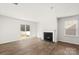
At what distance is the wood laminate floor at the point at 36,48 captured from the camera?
174cm

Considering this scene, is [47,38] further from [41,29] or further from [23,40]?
[23,40]

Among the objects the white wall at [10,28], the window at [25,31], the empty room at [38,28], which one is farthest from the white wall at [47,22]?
the window at [25,31]

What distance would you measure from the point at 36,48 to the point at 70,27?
0.90m

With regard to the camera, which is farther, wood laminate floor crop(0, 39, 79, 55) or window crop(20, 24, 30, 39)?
window crop(20, 24, 30, 39)

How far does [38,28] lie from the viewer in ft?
6.43

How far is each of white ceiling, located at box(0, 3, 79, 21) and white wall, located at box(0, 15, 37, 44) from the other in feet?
0.33

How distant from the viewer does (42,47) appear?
185 cm

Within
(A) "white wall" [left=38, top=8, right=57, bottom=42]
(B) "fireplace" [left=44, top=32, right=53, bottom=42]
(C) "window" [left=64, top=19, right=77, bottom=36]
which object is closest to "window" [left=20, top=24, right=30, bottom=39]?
(A) "white wall" [left=38, top=8, right=57, bottom=42]

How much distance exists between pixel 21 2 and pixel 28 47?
0.97 m

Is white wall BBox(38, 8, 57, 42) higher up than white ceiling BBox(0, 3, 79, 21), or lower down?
lower down

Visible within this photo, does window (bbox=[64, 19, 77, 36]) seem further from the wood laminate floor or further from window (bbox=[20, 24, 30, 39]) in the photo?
window (bbox=[20, 24, 30, 39])

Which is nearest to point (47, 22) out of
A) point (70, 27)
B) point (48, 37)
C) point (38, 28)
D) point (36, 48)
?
point (38, 28)

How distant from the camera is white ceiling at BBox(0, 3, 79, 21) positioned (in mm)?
1724
